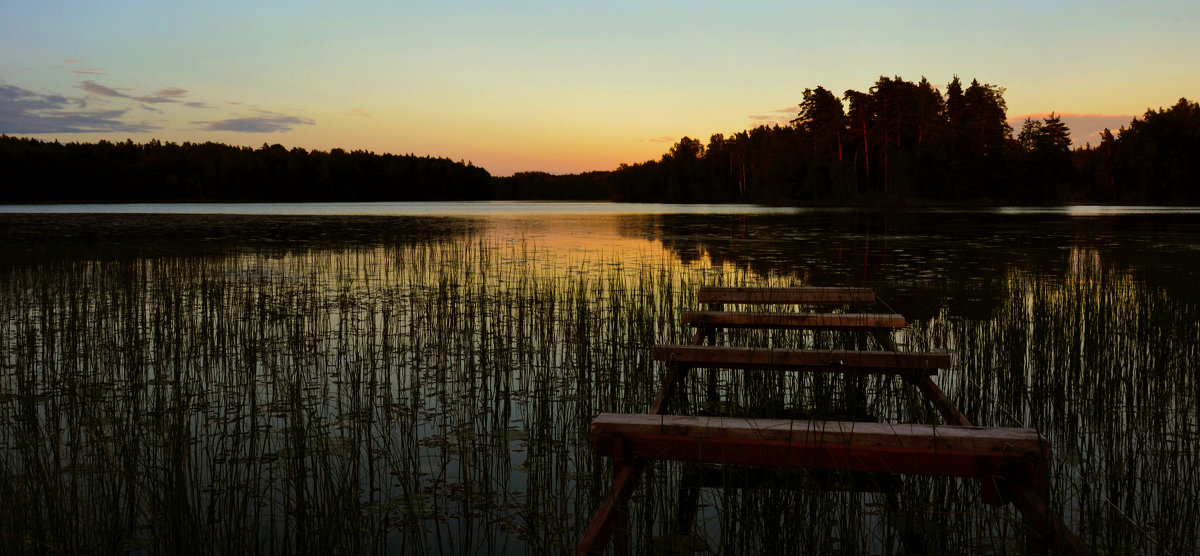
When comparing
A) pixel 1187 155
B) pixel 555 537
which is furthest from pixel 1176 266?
pixel 1187 155

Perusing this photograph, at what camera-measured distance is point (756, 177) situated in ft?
291

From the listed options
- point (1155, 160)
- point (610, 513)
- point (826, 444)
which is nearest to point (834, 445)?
point (826, 444)

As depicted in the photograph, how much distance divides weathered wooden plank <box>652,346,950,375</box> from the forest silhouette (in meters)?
63.6

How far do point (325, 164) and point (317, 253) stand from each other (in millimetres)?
113919

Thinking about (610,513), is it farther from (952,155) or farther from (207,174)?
(207,174)

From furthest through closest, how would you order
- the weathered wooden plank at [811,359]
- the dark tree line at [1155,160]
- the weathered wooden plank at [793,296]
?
the dark tree line at [1155,160], the weathered wooden plank at [793,296], the weathered wooden plank at [811,359]

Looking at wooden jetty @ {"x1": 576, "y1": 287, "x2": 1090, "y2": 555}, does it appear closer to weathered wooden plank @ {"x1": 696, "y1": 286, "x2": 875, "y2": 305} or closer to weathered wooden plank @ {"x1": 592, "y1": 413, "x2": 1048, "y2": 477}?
weathered wooden plank @ {"x1": 592, "y1": 413, "x2": 1048, "y2": 477}

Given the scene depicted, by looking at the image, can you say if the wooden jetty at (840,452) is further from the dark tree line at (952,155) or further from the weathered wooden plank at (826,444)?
the dark tree line at (952,155)

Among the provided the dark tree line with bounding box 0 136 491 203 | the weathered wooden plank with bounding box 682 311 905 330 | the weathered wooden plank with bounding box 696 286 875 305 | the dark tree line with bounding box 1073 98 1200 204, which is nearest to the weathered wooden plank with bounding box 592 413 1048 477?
the weathered wooden plank with bounding box 682 311 905 330

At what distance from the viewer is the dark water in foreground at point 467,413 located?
3445 mm

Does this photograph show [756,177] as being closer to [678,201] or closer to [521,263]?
[678,201]

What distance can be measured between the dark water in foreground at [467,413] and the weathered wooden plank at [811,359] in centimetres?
26

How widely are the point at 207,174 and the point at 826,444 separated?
389ft

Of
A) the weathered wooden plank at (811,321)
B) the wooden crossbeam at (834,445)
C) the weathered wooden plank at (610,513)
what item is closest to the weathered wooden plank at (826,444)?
the wooden crossbeam at (834,445)
